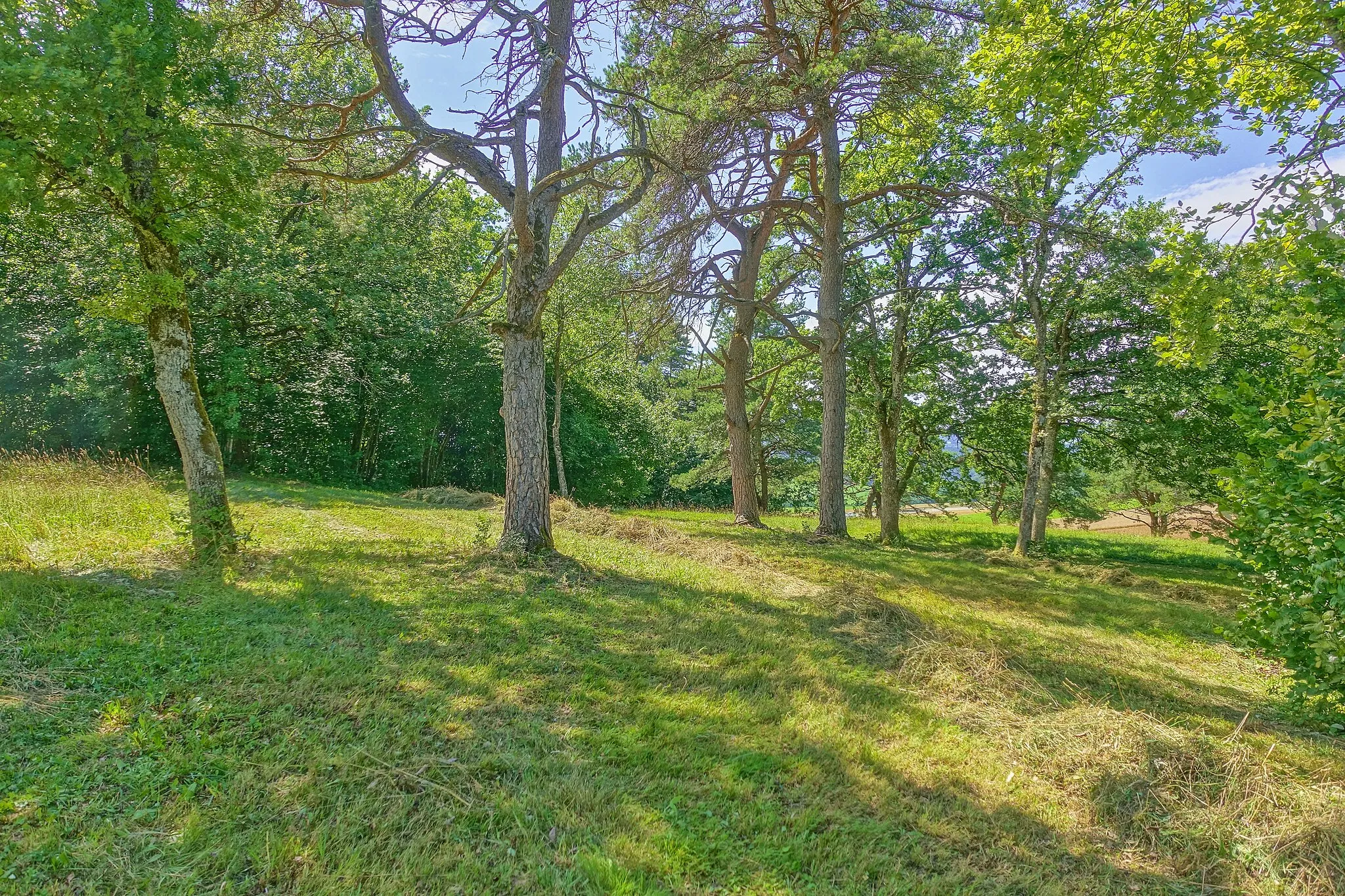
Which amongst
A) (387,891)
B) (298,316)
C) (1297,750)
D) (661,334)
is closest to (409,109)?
(661,334)

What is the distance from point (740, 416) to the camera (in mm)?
12711

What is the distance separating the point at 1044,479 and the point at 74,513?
611 inches

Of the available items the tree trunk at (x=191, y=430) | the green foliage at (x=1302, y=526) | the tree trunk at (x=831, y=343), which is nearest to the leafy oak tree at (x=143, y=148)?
the tree trunk at (x=191, y=430)

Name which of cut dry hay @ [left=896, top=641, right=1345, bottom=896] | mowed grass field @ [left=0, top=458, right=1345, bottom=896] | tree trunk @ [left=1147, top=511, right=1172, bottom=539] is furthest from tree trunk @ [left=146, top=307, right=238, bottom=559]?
tree trunk @ [left=1147, top=511, right=1172, bottom=539]

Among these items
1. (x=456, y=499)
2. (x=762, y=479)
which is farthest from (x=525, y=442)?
(x=762, y=479)

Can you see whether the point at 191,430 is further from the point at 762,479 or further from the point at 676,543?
the point at 762,479

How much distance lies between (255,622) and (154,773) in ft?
6.71

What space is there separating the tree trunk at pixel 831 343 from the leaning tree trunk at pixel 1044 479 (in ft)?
14.1

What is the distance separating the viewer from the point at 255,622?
13.7 feet

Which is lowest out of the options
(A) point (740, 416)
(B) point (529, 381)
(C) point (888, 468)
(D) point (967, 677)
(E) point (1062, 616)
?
(E) point (1062, 616)

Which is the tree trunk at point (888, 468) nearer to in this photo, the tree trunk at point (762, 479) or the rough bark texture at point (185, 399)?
the tree trunk at point (762, 479)

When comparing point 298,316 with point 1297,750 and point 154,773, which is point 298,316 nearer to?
point 154,773

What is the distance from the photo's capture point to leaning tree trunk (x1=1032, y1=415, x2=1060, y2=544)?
36.9 feet

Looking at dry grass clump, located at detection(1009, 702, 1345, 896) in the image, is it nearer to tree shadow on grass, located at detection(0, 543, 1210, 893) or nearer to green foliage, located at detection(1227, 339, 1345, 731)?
tree shadow on grass, located at detection(0, 543, 1210, 893)
